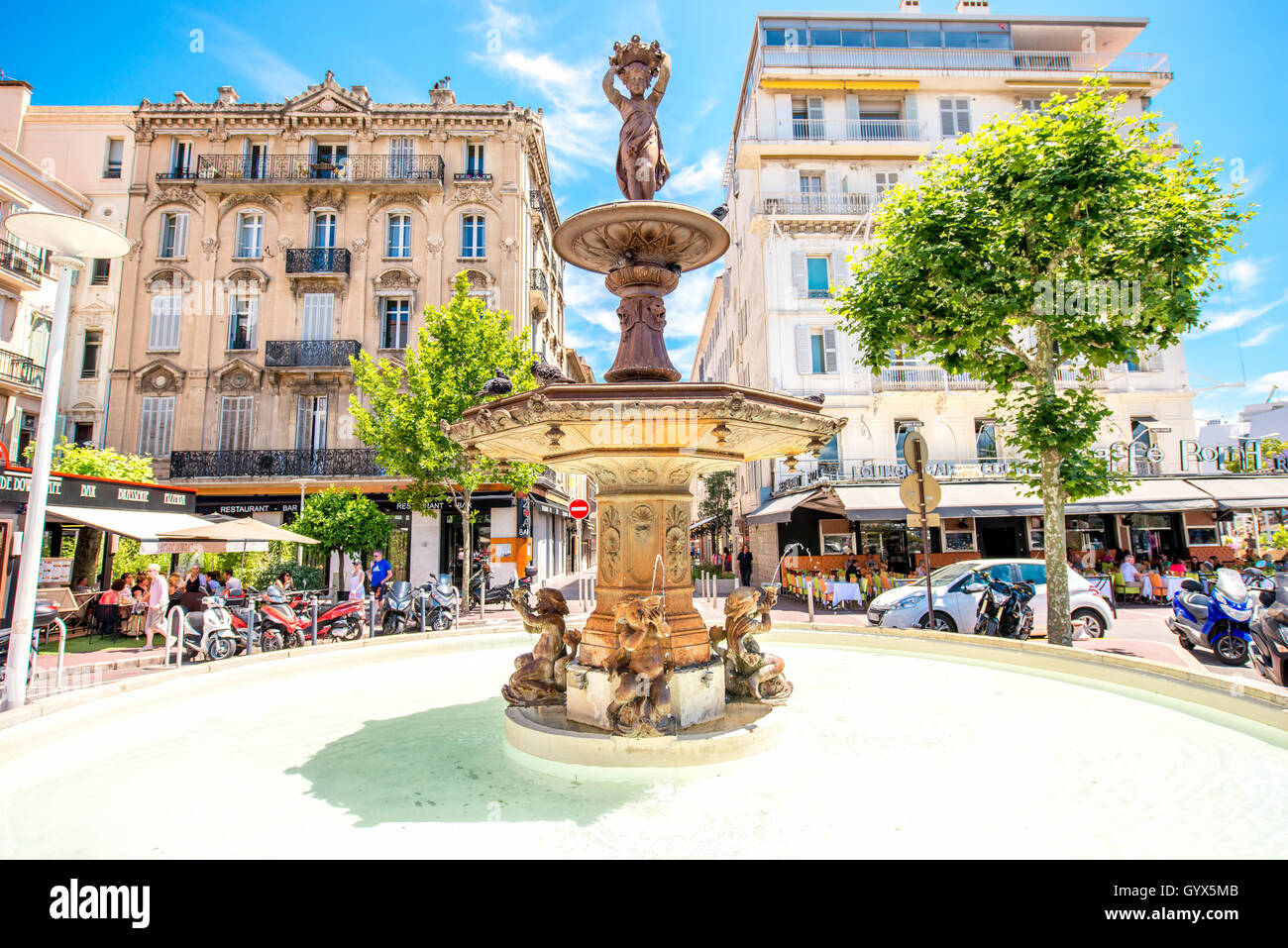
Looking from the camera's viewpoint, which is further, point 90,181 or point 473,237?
point 90,181

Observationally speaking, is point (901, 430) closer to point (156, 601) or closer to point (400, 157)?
point (400, 157)

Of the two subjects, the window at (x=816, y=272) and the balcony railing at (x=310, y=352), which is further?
the window at (x=816, y=272)

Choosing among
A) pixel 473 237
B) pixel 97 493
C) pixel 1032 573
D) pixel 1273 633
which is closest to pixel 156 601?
pixel 97 493

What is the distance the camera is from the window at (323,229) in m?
23.8

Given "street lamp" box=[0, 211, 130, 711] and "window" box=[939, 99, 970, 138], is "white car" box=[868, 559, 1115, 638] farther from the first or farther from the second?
"window" box=[939, 99, 970, 138]

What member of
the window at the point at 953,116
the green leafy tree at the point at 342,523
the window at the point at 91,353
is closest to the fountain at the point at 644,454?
the green leafy tree at the point at 342,523

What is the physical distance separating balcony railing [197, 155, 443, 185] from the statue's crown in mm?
21472

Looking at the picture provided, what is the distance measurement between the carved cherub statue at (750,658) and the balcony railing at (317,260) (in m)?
23.5

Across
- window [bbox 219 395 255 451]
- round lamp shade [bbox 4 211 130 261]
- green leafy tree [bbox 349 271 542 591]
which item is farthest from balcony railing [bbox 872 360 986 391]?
window [bbox 219 395 255 451]

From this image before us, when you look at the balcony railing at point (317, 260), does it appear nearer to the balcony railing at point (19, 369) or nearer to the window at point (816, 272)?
the balcony railing at point (19, 369)

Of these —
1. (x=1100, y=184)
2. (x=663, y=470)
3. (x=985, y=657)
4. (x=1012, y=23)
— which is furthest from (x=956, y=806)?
(x=1012, y=23)

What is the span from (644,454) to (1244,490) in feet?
80.0

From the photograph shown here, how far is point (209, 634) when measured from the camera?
8492mm
